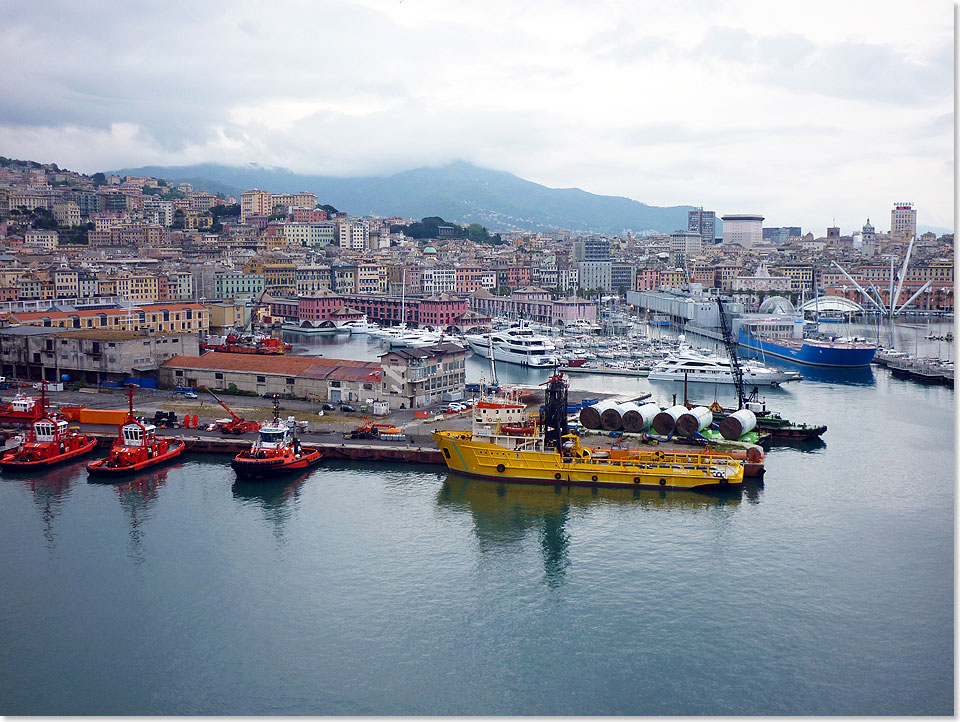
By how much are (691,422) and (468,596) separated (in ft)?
16.2

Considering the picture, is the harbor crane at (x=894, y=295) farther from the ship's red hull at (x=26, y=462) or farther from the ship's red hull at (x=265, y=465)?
the ship's red hull at (x=26, y=462)

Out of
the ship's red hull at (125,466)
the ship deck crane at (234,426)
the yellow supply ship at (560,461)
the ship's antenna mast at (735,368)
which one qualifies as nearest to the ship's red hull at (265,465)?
the ship's red hull at (125,466)

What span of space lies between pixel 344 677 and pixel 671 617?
6.96 ft

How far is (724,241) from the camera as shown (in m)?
72.2

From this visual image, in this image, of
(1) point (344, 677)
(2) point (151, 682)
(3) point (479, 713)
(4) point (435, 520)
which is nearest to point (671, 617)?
(3) point (479, 713)

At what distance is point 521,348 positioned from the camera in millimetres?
18500

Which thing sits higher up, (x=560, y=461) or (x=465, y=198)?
(x=465, y=198)

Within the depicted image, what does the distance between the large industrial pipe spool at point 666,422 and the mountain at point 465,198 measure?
3812 inches

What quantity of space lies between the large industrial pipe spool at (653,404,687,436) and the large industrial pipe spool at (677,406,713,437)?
2.7 inches

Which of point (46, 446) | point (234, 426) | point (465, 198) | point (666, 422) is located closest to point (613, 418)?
point (666, 422)

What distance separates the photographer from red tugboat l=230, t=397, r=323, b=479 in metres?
9.01

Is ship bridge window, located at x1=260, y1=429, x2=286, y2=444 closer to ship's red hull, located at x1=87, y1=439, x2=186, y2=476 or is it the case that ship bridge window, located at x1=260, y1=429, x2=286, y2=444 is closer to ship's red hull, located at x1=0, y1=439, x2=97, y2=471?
ship's red hull, located at x1=87, y1=439, x2=186, y2=476

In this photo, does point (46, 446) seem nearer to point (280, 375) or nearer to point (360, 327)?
point (280, 375)

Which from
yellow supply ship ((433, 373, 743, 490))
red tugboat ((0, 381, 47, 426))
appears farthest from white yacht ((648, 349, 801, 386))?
red tugboat ((0, 381, 47, 426))
